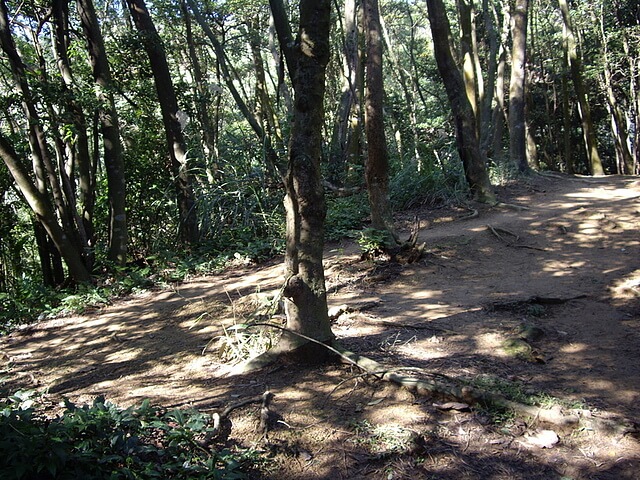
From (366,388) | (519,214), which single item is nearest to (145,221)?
(519,214)

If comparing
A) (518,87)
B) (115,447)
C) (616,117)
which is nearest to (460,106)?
(518,87)

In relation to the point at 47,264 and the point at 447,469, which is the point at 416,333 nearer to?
the point at 447,469

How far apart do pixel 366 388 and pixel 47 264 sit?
9053 millimetres

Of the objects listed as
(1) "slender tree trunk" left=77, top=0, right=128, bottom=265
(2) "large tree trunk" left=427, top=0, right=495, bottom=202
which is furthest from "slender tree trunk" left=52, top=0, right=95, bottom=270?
(2) "large tree trunk" left=427, top=0, right=495, bottom=202

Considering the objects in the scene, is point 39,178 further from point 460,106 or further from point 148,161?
point 460,106

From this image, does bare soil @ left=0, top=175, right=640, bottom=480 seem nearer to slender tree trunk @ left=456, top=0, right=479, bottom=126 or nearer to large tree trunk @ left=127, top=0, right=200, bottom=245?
large tree trunk @ left=127, top=0, right=200, bottom=245

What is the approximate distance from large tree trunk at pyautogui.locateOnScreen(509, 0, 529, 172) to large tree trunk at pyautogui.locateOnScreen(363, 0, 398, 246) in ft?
18.9

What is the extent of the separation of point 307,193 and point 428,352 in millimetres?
1744

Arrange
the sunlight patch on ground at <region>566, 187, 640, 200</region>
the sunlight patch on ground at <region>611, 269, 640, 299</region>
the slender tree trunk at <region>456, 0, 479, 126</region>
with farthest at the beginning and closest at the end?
the slender tree trunk at <region>456, 0, 479, 126</region> → the sunlight patch on ground at <region>566, 187, 640, 200</region> → the sunlight patch on ground at <region>611, 269, 640, 299</region>

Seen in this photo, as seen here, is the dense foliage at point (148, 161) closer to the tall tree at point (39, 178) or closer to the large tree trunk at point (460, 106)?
the tall tree at point (39, 178)

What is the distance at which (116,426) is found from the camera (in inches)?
116

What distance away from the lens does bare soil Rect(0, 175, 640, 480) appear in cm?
303

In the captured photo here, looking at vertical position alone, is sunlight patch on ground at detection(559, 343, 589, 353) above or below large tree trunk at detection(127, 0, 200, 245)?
below

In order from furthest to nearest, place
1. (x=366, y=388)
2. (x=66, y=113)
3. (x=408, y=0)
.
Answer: (x=408, y=0)
(x=66, y=113)
(x=366, y=388)
